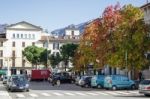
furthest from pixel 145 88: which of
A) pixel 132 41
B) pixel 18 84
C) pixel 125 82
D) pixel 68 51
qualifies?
pixel 68 51

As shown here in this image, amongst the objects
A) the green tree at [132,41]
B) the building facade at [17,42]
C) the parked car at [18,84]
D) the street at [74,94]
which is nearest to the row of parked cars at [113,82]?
the street at [74,94]

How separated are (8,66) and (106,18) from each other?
207ft

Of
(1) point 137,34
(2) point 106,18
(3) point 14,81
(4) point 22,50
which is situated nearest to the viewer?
(3) point 14,81

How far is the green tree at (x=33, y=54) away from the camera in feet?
403

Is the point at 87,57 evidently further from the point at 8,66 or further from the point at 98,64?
the point at 8,66

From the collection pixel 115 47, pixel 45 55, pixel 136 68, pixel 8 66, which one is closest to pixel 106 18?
pixel 115 47

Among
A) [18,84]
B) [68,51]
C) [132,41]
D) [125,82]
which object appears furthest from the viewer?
[68,51]

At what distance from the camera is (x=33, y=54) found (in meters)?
123

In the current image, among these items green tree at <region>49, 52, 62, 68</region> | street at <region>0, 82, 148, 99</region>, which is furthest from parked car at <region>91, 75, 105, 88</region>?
green tree at <region>49, 52, 62, 68</region>

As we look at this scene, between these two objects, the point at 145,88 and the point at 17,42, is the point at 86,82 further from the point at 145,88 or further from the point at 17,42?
the point at 17,42

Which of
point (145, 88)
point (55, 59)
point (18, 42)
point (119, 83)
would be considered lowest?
point (145, 88)

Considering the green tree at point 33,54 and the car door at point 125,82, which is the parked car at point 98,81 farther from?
the green tree at point 33,54

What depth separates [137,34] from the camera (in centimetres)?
6175

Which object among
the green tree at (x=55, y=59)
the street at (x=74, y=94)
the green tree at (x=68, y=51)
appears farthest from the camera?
the green tree at (x=55, y=59)
